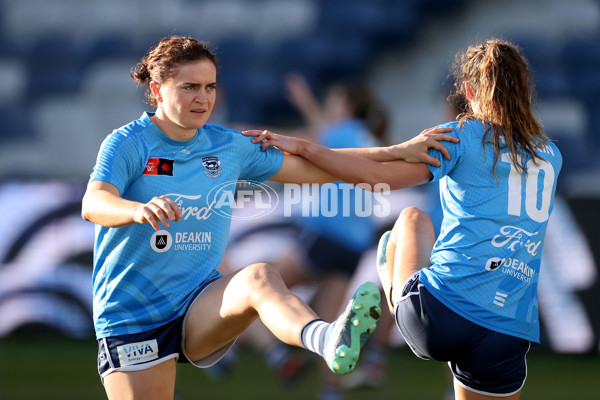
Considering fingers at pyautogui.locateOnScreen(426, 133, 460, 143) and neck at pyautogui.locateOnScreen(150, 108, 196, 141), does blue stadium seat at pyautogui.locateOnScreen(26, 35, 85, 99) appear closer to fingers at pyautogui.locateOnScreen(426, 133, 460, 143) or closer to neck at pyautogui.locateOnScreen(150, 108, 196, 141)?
neck at pyautogui.locateOnScreen(150, 108, 196, 141)

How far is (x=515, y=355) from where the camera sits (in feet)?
10.3

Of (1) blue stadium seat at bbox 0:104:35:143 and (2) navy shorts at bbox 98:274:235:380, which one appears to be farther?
(1) blue stadium seat at bbox 0:104:35:143

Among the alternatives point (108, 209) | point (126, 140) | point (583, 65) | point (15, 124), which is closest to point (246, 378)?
point (126, 140)

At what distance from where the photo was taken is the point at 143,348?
10.8ft

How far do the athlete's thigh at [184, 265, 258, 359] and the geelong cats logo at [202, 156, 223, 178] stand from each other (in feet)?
1.42

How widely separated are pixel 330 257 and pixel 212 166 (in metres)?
2.63

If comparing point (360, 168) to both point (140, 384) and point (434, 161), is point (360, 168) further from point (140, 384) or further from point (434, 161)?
point (140, 384)

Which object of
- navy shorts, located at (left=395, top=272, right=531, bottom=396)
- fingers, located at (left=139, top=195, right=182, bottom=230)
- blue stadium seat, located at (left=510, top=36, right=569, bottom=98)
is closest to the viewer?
fingers, located at (left=139, top=195, right=182, bottom=230)

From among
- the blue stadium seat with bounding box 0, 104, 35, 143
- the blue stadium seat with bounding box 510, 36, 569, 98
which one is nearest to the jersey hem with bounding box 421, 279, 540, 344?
the blue stadium seat with bounding box 510, 36, 569, 98

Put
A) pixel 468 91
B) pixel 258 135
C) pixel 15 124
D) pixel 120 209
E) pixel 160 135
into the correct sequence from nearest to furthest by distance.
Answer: pixel 120 209 < pixel 468 91 < pixel 160 135 < pixel 258 135 < pixel 15 124

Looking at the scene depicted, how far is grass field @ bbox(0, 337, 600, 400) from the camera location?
5672 millimetres

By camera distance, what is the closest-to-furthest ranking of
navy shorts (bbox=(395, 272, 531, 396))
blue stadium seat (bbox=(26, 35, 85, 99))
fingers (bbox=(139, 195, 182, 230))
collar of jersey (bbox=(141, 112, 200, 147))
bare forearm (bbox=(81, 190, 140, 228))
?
fingers (bbox=(139, 195, 182, 230))
bare forearm (bbox=(81, 190, 140, 228))
navy shorts (bbox=(395, 272, 531, 396))
collar of jersey (bbox=(141, 112, 200, 147))
blue stadium seat (bbox=(26, 35, 85, 99))

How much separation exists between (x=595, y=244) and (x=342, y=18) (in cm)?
501

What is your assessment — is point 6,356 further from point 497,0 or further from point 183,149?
point 497,0
